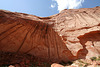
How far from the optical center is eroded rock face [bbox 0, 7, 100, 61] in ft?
22.1

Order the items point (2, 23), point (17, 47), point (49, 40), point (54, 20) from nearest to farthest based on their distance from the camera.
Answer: point (2, 23) < point (17, 47) < point (49, 40) < point (54, 20)

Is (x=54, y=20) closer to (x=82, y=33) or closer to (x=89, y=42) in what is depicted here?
(x=82, y=33)

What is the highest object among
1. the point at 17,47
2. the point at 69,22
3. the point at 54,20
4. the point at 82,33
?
the point at 54,20

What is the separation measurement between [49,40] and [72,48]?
2.98m

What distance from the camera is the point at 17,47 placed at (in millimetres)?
7102

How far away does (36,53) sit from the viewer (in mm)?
7410

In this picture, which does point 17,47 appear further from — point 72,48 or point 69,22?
point 69,22

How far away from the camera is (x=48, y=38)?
27.3 ft

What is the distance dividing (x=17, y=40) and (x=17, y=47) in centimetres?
79

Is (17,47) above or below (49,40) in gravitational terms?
below

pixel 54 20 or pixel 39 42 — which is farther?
pixel 54 20

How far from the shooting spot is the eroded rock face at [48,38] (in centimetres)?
674

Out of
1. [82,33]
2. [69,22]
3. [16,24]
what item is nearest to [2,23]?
[16,24]

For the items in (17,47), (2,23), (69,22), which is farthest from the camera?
(69,22)
